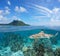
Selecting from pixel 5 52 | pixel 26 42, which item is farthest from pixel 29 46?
pixel 5 52

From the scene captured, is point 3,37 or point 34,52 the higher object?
point 3,37

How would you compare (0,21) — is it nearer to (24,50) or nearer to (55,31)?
(24,50)

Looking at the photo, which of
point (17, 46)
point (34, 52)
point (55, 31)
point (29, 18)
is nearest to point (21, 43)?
point (17, 46)

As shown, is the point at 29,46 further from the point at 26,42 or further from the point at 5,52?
the point at 5,52

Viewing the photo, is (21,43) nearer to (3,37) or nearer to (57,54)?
(3,37)

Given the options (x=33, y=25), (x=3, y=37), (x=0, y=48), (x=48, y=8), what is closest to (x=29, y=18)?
(x=33, y=25)

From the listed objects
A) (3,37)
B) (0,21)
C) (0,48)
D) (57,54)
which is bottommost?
(57,54)
